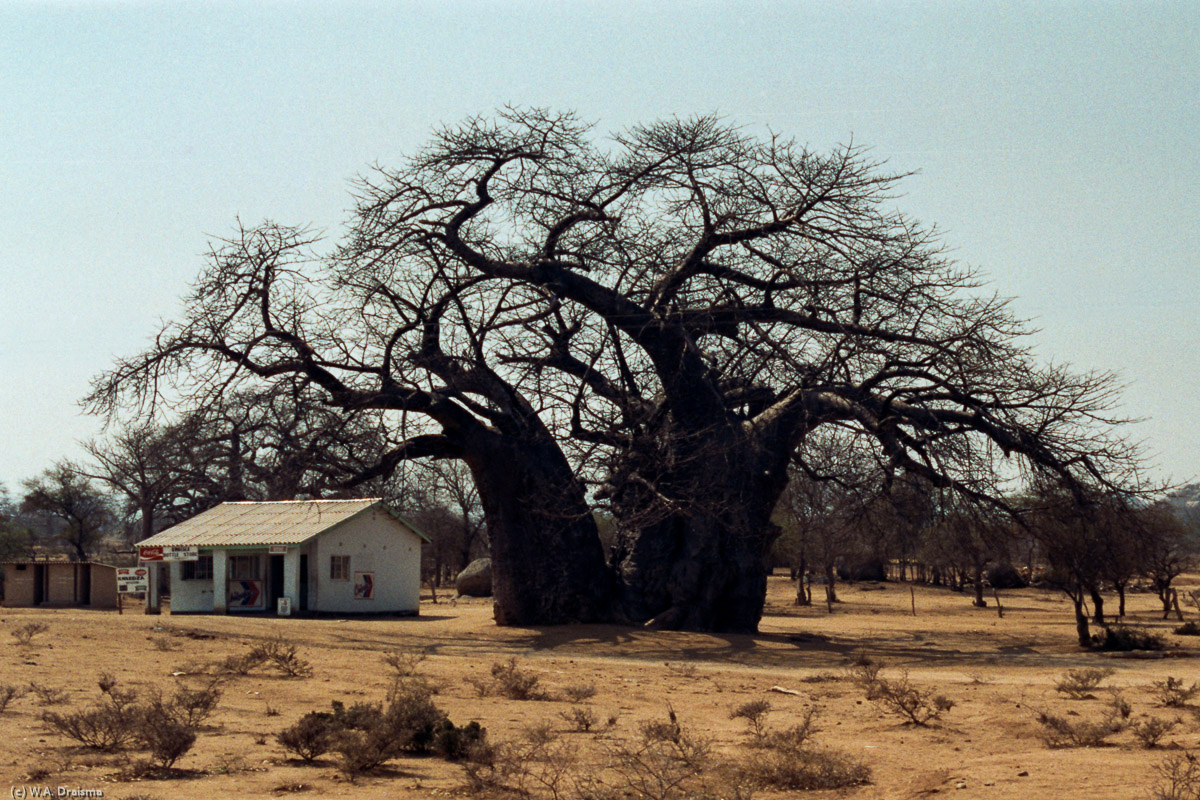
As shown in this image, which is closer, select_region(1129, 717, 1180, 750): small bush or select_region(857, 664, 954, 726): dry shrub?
Answer: select_region(1129, 717, 1180, 750): small bush

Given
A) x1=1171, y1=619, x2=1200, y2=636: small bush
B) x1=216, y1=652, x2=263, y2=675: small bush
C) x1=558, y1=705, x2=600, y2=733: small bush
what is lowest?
x1=1171, y1=619, x2=1200, y2=636: small bush

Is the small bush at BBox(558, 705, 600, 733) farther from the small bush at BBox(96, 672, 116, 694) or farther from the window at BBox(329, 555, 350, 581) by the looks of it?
the window at BBox(329, 555, 350, 581)

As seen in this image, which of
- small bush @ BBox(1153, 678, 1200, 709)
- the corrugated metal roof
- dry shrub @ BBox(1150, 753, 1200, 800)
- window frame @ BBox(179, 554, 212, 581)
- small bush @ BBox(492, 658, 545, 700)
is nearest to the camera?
dry shrub @ BBox(1150, 753, 1200, 800)

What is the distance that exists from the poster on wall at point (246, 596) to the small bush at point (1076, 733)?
24.3 meters

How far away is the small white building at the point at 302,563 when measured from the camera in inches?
1133

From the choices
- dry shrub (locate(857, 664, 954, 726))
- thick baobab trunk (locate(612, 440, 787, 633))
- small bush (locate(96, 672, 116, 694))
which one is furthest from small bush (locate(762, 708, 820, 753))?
thick baobab trunk (locate(612, 440, 787, 633))

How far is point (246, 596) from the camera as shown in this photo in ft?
96.6

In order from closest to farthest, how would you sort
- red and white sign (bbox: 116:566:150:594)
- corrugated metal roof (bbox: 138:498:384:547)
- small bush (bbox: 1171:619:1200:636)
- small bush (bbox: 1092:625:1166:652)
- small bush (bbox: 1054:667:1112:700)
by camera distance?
1. small bush (bbox: 1054:667:1112:700)
2. small bush (bbox: 1092:625:1166:652)
3. small bush (bbox: 1171:619:1200:636)
4. red and white sign (bbox: 116:566:150:594)
5. corrugated metal roof (bbox: 138:498:384:547)

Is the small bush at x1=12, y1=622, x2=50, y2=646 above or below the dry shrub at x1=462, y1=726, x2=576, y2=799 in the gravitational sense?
above

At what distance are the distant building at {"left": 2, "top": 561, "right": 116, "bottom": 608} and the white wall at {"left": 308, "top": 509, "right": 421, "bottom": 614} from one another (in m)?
9.63

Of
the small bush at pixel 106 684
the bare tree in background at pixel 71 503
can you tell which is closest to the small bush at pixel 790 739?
the small bush at pixel 106 684

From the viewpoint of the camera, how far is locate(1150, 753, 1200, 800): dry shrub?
593 centimetres

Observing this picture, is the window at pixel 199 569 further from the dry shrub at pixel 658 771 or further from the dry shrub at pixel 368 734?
the dry shrub at pixel 658 771

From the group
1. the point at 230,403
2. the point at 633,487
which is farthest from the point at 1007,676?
the point at 230,403
